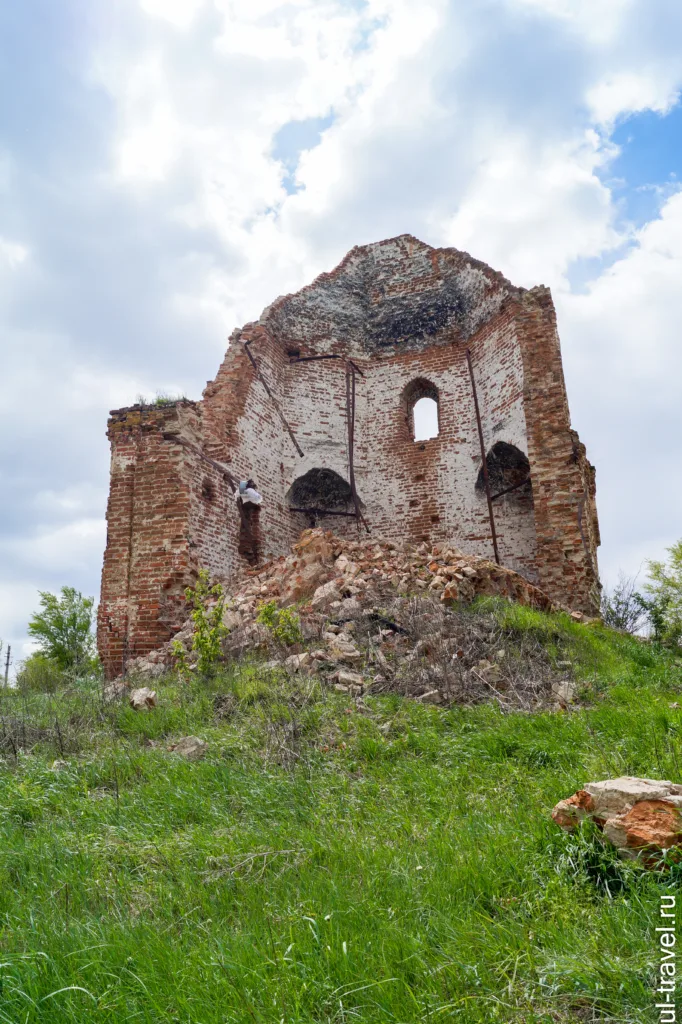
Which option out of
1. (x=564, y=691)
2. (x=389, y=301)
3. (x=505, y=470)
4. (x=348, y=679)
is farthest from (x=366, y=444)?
(x=564, y=691)

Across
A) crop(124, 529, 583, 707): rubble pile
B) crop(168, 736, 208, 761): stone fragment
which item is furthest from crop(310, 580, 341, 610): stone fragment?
crop(168, 736, 208, 761): stone fragment

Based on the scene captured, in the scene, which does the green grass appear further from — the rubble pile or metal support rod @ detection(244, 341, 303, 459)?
metal support rod @ detection(244, 341, 303, 459)

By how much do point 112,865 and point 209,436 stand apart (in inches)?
360

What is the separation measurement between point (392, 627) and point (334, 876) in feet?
14.7

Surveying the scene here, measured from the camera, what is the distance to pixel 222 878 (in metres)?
2.88

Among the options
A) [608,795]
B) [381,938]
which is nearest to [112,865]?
[381,938]

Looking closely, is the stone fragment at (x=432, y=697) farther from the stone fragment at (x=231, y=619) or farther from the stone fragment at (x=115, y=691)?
the stone fragment at (x=115, y=691)

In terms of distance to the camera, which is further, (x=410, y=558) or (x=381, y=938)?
(x=410, y=558)

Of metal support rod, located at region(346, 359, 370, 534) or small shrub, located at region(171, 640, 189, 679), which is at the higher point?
metal support rod, located at region(346, 359, 370, 534)

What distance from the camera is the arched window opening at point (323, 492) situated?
1422cm

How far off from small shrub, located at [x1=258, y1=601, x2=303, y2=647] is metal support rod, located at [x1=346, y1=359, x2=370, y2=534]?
663cm

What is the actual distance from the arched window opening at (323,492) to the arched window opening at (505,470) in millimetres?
2851

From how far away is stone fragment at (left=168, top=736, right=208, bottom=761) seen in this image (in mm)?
4613

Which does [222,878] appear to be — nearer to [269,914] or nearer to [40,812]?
[269,914]
